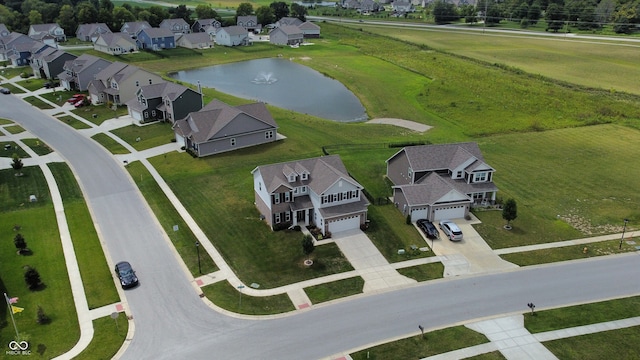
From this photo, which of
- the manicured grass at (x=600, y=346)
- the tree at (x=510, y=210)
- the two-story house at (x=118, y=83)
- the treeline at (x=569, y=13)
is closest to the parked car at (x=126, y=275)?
the manicured grass at (x=600, y=346)

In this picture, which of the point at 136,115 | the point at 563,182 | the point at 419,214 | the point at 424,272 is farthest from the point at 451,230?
the point at 136,115

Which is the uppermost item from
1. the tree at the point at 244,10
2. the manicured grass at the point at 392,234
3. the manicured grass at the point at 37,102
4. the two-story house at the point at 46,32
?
the tree at the point at 244,10

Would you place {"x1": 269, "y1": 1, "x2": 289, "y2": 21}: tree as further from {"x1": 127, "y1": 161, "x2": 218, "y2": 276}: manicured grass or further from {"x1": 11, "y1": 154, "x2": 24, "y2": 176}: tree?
{"x1": 11, "y1": 154, "x2": 24, "y2": 176}: tree

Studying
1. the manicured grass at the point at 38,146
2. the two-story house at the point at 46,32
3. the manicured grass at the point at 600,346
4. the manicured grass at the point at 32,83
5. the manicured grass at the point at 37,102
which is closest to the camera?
the manicured grass at the point at 600,346

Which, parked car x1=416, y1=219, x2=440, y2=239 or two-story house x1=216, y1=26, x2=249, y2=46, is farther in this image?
two-story house x1=216, y1=26, x2=249, y2=46

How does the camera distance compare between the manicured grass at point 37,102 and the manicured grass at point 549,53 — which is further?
the manicured grass at point 549,53

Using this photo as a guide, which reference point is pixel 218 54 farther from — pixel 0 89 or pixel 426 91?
pixel 426 91

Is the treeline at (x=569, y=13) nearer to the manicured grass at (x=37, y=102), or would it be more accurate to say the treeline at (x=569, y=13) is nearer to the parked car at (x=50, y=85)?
the parked car at (x=50, y=85)

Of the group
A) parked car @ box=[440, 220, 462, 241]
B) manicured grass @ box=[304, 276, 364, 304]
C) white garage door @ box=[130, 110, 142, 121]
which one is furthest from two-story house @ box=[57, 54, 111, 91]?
parked car @ box=[440, 220, 462, 241]
